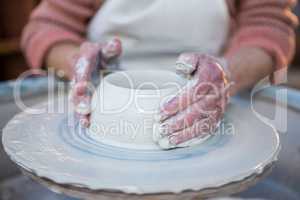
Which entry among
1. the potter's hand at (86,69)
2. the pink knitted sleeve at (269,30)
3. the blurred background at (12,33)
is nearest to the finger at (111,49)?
A: the potter's hand at (86,69)

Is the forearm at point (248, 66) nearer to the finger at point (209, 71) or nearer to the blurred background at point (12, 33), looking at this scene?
the finger at point (209, 71)

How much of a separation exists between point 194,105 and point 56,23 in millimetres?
559

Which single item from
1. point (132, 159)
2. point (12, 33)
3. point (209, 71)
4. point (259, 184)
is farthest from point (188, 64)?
point (12, 33)

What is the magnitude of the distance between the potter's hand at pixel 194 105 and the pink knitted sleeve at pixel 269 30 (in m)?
0.38

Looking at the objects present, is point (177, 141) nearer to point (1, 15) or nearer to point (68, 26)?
point (68, 26)

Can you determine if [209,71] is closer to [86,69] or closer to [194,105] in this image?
[194,105]

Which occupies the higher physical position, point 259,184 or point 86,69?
point 86,69

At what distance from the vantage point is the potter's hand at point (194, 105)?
0.54 meters

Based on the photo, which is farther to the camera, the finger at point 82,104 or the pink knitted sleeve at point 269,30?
the pink knitted sleeve at point 269,30

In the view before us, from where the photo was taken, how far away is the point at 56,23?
3.27 feet

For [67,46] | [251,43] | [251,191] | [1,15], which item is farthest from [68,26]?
[1,15]

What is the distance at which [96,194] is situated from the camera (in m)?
0.47

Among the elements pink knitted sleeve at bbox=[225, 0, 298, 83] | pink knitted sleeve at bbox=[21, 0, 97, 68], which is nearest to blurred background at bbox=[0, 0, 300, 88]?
pink knitted sleeve at bbox=[21, 0, 97, 68]

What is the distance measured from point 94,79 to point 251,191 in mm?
363
